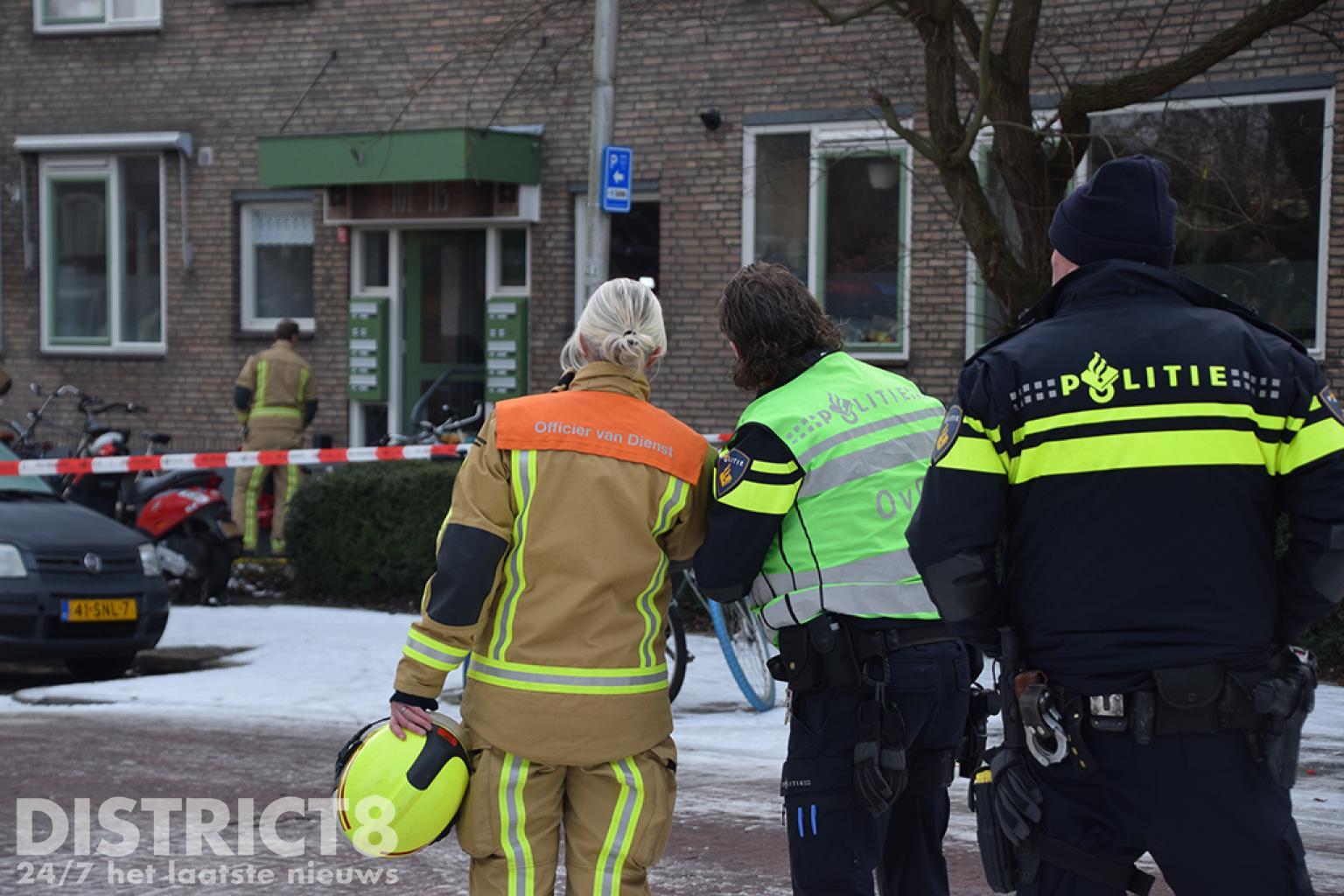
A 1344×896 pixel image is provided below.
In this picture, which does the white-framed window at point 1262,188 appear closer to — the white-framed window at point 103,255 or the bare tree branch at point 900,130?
the bare tree branch at point 900,130

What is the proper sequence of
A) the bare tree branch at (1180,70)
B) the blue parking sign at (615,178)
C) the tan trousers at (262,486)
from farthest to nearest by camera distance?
1. the tan trousers at (262,486)
2. the blue parking sign at (615,178)
3. the bare tree branch at (1180,70)

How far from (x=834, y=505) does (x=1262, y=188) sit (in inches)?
368

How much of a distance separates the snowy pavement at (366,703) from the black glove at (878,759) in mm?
2565

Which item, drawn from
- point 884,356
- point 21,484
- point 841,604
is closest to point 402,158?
point 884,356

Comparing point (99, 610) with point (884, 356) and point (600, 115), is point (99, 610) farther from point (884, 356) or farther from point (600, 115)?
point (884, 356)

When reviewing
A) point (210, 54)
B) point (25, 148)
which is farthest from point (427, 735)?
point (25, 148)

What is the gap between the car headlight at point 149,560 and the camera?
34.1 feet

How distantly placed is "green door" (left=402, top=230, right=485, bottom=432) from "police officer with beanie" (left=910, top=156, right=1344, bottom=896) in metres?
13.2

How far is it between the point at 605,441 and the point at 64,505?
761 centimetres

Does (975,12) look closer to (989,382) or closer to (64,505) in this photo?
(64,505)

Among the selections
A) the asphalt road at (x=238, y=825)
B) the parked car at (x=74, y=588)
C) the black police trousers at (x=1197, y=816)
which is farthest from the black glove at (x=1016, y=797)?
the parked car at (x=74, y=588)

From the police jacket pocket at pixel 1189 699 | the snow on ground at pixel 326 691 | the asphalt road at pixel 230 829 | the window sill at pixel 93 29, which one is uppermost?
the window sill at pixel 93 29

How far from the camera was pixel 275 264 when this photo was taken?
55.7ft

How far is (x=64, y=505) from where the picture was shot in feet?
35.0
